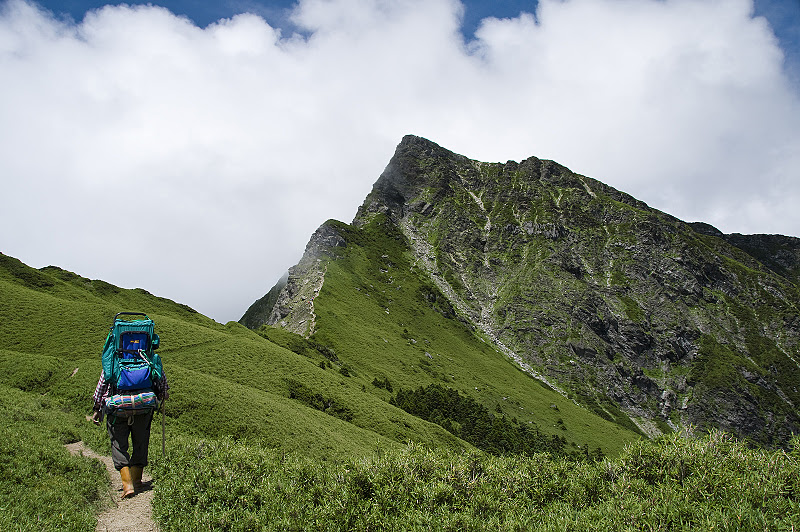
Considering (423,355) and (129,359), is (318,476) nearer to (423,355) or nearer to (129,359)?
(129,359)

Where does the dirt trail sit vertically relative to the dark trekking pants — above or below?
below

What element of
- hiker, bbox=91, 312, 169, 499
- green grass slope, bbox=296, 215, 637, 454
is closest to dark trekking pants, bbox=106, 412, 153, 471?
hiker, bbox=91, 312, 169, 499

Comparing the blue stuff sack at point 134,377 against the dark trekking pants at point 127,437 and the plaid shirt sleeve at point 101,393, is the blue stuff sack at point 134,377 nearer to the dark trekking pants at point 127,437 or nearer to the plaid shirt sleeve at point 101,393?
the plaid shirt sleeve at point 101,393

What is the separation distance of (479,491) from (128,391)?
1367cm

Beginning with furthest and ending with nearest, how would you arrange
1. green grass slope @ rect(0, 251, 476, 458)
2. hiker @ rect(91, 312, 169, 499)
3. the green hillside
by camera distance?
green grass slope @ rect(0, 251, 476, 458) < hiker @ rect(91, 312, 169, 499) < the green hillside

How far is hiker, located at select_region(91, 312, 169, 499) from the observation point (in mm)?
13070

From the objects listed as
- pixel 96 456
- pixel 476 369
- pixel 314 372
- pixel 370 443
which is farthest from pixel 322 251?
pixel 96 456

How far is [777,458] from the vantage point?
17297 mm

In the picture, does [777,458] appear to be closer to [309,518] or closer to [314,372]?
[309,518]

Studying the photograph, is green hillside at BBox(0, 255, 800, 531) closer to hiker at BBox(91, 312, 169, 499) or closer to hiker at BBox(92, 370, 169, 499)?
hiker at BBox(92, 370, 169, 499)

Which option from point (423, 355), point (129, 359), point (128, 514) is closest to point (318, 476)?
point (128, 514)

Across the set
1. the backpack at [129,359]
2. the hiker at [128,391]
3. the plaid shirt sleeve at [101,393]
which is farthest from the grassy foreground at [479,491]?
the backpack at [129,359]

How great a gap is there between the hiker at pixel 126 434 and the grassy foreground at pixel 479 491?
3.21 feet

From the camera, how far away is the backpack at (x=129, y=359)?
13258 mm
